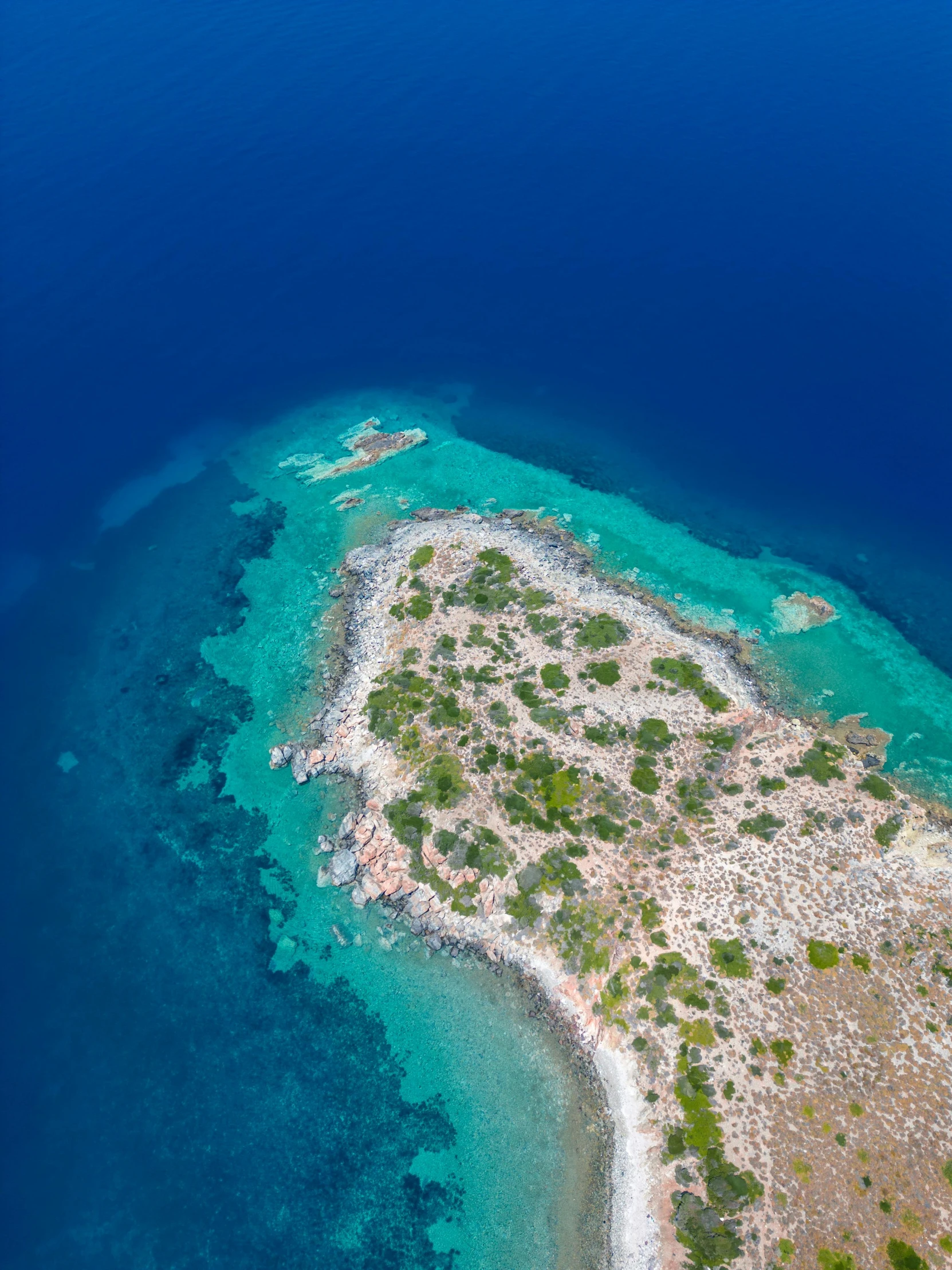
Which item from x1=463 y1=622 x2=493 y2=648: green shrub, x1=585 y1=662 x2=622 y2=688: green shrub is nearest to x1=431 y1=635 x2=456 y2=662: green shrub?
x1=463 y1=622 x2=493 y2=648: green shrub

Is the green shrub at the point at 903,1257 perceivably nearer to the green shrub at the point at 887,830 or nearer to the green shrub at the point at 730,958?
the green shrub at the point at 730,958

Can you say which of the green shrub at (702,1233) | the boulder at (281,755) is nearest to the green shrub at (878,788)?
the green shrub at (702,1233)

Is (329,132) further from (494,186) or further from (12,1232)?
(12,1232)

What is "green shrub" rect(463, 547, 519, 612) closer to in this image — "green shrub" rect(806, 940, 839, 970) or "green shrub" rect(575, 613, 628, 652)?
"green shrub" rect(575, 613, 628, 652)

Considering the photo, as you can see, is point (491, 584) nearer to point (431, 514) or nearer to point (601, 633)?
point (601, 633)

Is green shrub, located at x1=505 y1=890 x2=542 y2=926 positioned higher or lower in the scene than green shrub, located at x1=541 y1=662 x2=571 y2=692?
lower
